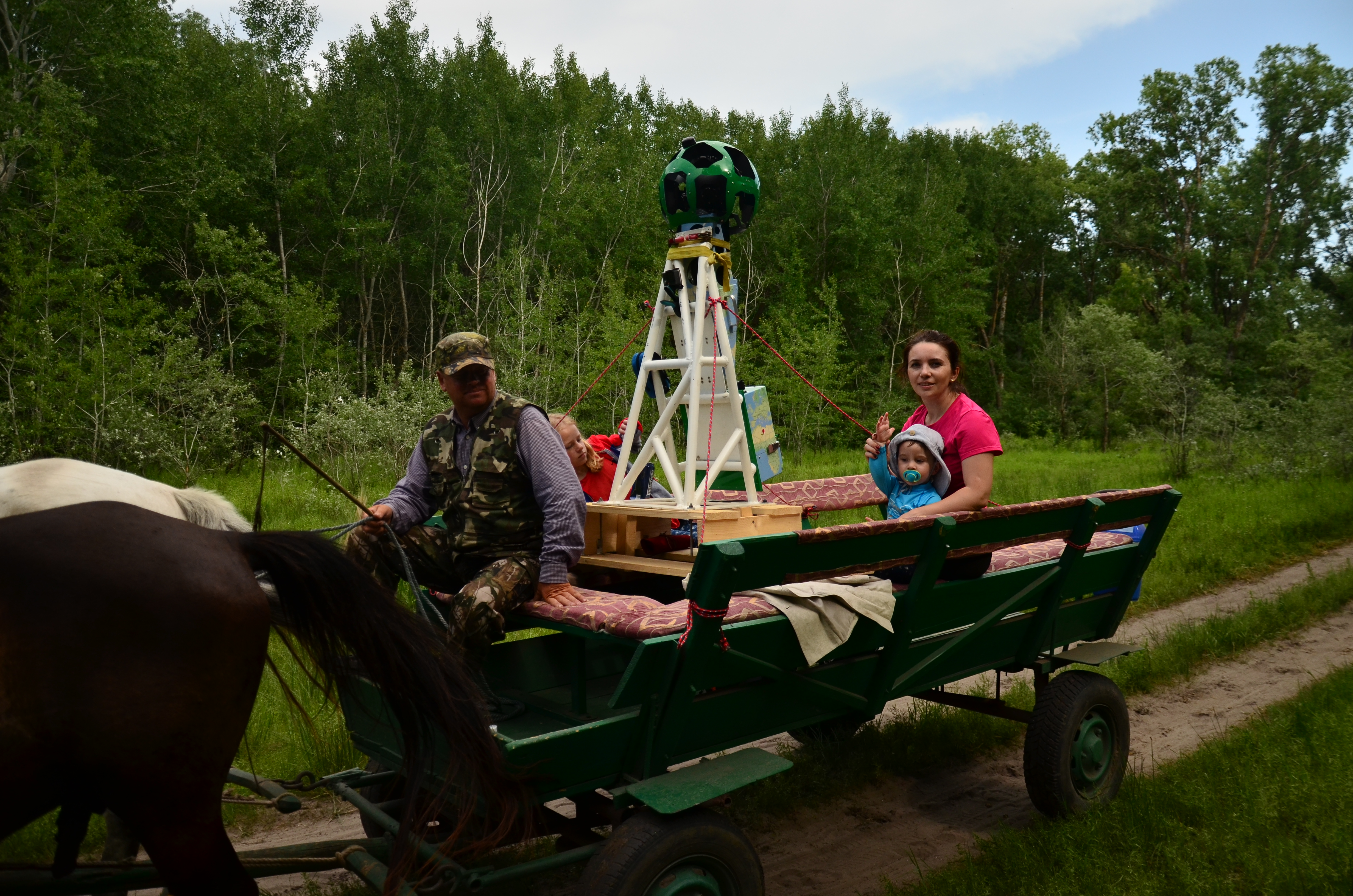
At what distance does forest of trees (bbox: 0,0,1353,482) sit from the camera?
14.1m

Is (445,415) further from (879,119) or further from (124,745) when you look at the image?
(879,119)

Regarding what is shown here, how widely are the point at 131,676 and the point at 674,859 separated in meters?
1.46

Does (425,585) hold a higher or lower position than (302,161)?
lower

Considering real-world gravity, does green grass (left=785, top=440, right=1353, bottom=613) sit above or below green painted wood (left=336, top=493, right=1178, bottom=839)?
below

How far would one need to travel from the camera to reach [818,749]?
471 centimetres

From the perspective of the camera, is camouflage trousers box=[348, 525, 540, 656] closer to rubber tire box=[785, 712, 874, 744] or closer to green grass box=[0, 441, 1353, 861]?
green grass box=[0, 441, 1353, 861]

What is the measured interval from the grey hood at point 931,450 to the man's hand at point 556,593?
160 cm

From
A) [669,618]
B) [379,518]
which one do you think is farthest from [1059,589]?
[379,518]

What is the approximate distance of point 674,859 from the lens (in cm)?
249

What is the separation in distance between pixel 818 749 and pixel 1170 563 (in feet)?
20.2

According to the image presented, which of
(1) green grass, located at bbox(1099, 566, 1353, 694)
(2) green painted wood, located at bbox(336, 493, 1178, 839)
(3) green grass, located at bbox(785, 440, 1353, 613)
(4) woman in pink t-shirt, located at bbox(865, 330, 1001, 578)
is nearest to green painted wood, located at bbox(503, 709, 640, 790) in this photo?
(2) green painted wood, located at bbox(336, 493, 1178, 839)

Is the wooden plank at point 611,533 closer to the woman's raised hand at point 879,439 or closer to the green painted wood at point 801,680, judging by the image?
the woman's raised hand at point 879,439

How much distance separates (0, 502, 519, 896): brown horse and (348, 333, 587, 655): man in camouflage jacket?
3.44 ft

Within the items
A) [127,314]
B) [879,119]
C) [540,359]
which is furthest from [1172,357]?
[127,314]
